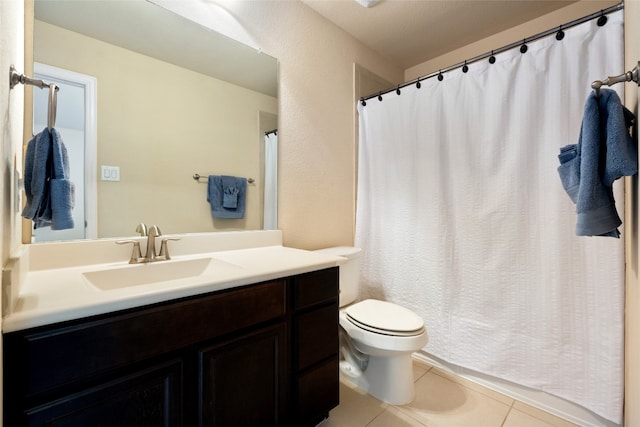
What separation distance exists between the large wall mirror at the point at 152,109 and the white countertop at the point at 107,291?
0.22m

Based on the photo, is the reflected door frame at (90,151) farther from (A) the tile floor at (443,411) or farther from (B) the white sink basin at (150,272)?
(A) the tile floor at (443,411)

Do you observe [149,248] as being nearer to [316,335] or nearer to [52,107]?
[52,107]

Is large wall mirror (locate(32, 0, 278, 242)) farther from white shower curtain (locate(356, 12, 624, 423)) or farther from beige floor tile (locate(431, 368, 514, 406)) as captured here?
beige floor tile (locate(431, 368, 514, 406))

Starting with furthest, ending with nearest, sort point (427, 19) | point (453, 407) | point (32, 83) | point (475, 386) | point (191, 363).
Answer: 1. point (427, 19)
2. point (475, 386)
3. point (453, 407)
4. point (191, 363)
5. point (32, 83)

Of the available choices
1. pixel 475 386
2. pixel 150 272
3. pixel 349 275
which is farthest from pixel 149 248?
pixel 475 386

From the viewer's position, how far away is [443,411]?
A: 1468 millimetres

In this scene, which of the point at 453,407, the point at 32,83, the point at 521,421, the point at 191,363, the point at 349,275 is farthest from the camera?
the point at 349,275

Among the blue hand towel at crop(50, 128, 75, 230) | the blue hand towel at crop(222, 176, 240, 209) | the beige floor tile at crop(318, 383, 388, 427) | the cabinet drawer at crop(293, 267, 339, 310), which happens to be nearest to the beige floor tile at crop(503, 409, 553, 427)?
the beige floor tile at crop(318, 383, 388, 427)

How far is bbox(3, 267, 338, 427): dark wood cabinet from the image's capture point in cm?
66

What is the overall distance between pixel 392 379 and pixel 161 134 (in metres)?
1.70

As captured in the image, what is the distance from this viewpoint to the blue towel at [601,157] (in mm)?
756

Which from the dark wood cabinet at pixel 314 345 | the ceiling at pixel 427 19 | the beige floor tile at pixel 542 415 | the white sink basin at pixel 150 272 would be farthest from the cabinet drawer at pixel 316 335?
the ceiling at pixel 427 19

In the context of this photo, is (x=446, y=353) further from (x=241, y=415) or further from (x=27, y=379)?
(x=27, y=379)

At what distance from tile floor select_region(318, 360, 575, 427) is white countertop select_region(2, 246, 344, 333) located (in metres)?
0.82
